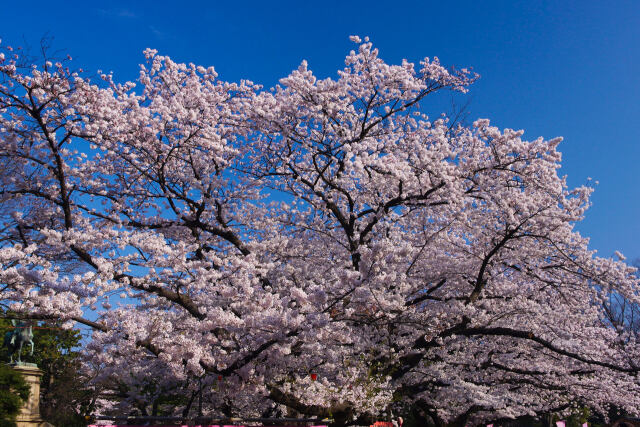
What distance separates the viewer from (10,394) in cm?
1287

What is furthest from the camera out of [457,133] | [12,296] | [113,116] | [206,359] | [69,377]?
[69,377]

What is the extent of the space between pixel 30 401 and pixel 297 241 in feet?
27.3

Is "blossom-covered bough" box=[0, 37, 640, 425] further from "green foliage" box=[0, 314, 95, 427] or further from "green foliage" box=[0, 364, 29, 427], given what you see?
"green foliage" box=[0, 314, 95, 427]

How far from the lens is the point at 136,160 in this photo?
481 inches

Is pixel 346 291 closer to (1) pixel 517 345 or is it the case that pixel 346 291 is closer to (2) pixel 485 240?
(2) pixel 485 240

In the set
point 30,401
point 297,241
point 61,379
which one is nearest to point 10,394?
point 30,401

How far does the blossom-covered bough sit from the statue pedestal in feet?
9.12

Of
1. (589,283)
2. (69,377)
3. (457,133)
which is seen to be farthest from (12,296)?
(69,377)

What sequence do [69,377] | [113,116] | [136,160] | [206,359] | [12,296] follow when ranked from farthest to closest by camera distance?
[69,377], [136,160], [113,116], [206,359], [12,296]

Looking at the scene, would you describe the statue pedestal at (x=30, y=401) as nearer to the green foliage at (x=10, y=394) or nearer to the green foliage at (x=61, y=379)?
the green foliage at (x=10, y=394)

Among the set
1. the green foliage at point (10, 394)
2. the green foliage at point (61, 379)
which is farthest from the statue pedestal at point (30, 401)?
the green foliage at point (61, 379)

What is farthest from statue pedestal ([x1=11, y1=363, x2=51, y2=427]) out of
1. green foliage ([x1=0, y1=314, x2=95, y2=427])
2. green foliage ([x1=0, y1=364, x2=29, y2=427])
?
green foliage ([x1=0, y1=314, x2=95, y2=427])

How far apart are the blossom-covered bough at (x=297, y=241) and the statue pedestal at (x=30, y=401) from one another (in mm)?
2781

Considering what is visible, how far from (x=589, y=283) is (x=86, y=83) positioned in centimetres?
1308
